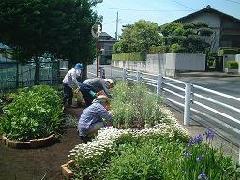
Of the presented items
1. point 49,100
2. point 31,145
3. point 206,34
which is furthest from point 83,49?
point 206,34

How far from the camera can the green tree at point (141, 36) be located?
47.1m

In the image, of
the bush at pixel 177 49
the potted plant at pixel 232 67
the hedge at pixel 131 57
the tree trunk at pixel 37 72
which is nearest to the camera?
the tree trunk at pixel 37 72

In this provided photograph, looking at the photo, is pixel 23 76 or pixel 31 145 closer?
pixel 31 145

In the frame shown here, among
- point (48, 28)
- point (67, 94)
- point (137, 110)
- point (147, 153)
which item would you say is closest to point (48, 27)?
point (48, 28)

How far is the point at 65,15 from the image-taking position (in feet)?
63.3

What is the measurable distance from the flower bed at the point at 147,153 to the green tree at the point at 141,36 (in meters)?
37.6

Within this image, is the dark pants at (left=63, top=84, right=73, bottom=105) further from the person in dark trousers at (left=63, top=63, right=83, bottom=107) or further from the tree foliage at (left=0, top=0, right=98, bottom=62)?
the tree foliage at (left=0, top=0, right=98, bottom=62)

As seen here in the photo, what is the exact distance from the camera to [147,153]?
5.42 meters

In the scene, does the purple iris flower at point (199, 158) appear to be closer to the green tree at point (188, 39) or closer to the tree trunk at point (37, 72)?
the tree trunk at point (37, 72)

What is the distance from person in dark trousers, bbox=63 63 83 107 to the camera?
13.5 meters

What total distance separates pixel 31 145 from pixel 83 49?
12.5 meters

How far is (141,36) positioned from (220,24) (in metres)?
8.44

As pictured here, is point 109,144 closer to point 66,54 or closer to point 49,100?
point 49,100

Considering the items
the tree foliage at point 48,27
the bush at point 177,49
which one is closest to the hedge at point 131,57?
the bush at point 177,49
